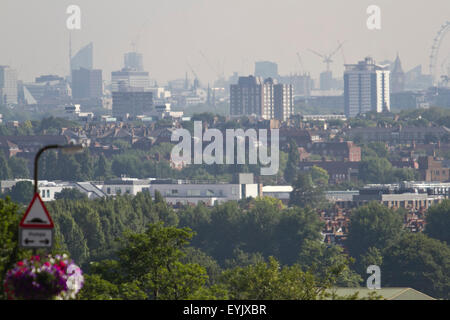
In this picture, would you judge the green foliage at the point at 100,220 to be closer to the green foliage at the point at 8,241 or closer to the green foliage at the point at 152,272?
the green foliage at the point at 152,272

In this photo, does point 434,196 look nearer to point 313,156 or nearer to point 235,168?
point 235,168

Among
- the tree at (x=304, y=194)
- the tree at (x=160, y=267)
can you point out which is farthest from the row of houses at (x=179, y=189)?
the tree at (x=160, y=267)

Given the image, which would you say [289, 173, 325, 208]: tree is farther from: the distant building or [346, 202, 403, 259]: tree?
[346, 202, 403, 259]: tree

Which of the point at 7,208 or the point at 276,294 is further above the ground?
the point at 7,208
